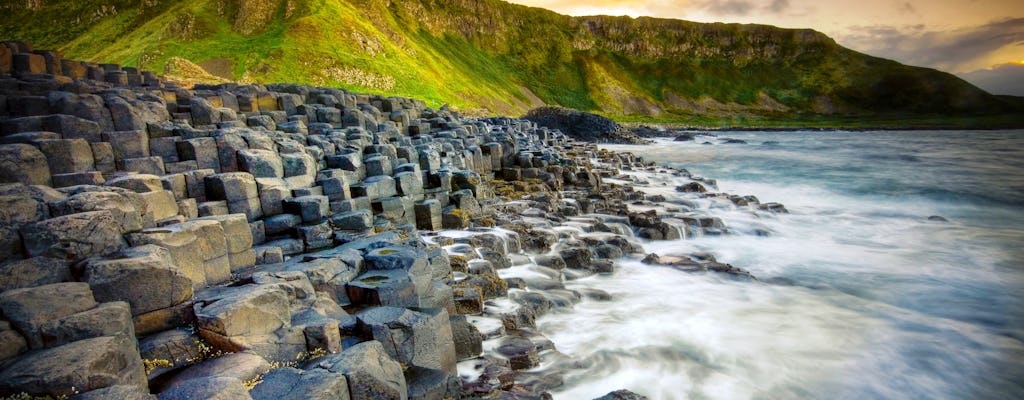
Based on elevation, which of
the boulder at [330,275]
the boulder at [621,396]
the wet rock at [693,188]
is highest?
the boulder at [330,275]

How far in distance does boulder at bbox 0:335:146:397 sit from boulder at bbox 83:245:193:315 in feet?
3.53

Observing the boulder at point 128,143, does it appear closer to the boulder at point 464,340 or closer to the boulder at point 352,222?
the boulder at point 352,222

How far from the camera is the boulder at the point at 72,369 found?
13.4 ft

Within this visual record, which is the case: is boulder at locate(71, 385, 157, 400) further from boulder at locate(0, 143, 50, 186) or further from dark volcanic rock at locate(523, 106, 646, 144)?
dark volcanic rock at locate(523, 106, 646, 144)

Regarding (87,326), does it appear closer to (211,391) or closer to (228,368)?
(228,368)

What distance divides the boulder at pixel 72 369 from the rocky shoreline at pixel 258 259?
16 millimetres

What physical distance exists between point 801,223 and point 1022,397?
38.1ft

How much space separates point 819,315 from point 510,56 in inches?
4698

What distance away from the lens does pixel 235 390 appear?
14.0ft

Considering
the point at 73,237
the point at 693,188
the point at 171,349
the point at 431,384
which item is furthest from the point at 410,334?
the point at 693,188

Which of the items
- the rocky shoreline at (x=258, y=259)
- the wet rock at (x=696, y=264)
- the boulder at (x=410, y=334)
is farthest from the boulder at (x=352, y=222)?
the wet rock at (x=696, y=264)

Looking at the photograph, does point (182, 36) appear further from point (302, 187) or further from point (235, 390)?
point (235, 390)

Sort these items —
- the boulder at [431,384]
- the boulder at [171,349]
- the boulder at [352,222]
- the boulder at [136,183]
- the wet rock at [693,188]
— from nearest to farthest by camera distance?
the boulder at [171,349], the boulder at [431,384], the boulder at [136,183], the boulder at [352,222], the wet rock at [693,188]

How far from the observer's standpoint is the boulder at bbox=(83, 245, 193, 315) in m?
5.50
